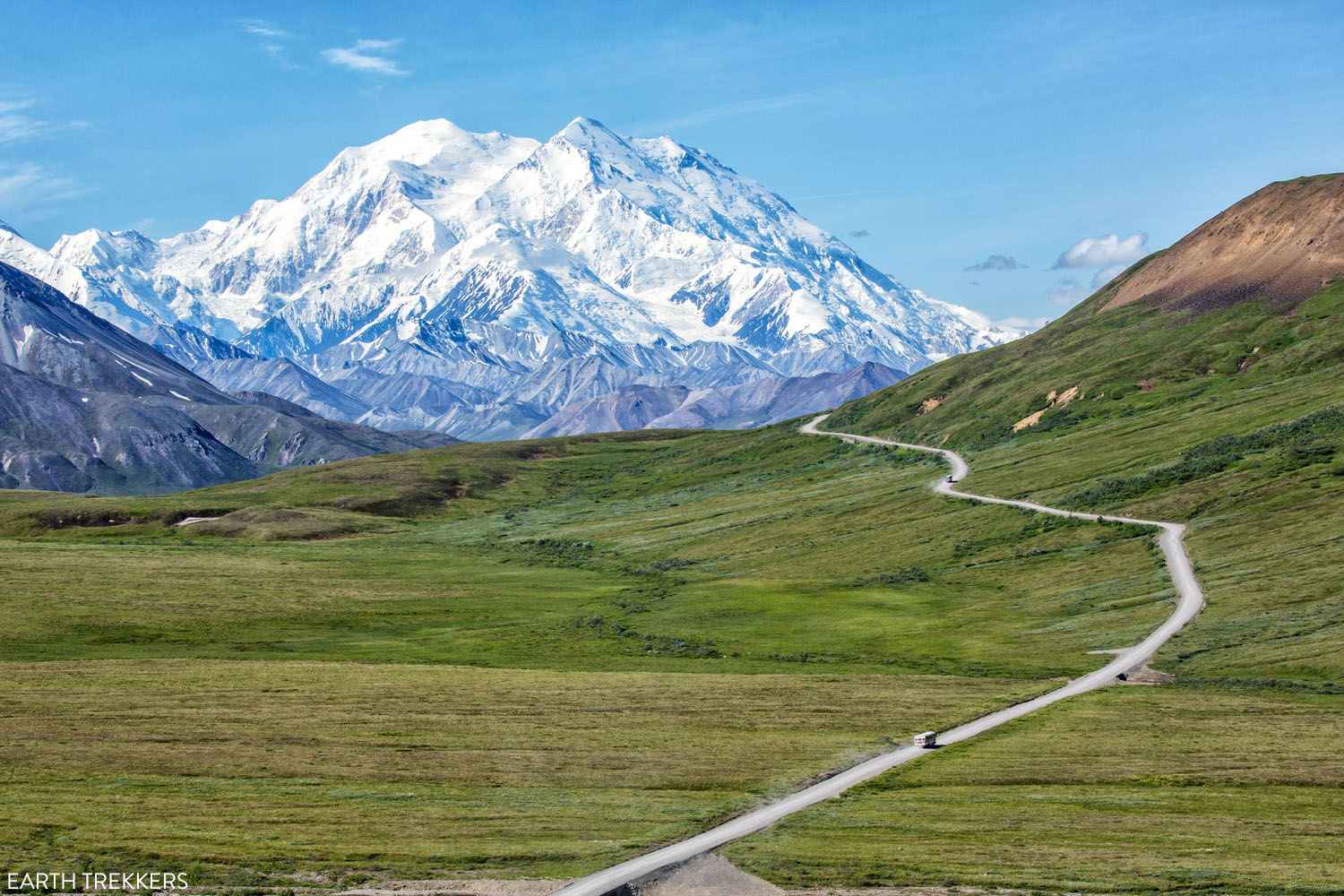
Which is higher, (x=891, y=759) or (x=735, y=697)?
(x=735, y=697)

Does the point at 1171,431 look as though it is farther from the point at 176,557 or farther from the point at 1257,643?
the point at 176,557

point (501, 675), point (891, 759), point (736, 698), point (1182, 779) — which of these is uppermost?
point (501, 675)

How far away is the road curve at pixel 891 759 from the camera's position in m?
46.1

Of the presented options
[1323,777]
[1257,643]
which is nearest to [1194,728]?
[1323,777]

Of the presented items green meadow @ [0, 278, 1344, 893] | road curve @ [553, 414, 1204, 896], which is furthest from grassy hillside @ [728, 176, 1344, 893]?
road curve @ [553, 414, 1204, 896]

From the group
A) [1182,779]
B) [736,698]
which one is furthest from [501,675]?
[1182,779]

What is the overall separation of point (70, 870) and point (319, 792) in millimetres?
12828

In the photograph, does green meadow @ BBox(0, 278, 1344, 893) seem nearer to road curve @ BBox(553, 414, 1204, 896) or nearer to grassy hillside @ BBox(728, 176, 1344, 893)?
grassy hillside @ BBox(728, 176, 1344, 893)

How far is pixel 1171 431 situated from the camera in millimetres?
173000

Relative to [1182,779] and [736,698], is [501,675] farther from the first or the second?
[1182,779]

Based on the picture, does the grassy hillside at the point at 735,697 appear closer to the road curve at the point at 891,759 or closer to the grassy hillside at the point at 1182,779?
the grassy hillside at the point at 1182,779

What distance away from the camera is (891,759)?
64250 millimetres

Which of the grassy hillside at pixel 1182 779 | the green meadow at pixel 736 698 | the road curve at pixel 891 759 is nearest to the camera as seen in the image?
the road curve at pixel 891 759

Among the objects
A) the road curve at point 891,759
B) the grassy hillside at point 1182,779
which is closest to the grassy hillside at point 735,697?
the grassy hillside at point 1182,779
